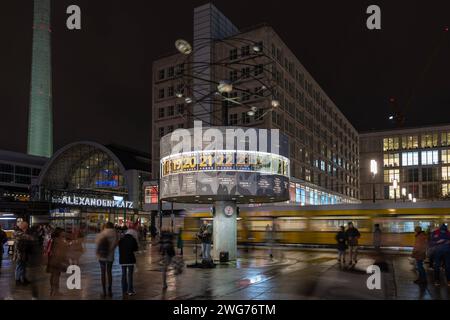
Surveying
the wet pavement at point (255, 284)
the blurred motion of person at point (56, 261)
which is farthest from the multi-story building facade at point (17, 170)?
the blurred motion of person at point (56, 261)

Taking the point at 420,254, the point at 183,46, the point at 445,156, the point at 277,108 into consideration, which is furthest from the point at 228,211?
the point at 445,156

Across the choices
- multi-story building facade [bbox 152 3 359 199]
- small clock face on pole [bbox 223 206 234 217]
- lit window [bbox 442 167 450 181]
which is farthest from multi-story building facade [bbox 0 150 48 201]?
lit window [bbox 442 167 450 181]

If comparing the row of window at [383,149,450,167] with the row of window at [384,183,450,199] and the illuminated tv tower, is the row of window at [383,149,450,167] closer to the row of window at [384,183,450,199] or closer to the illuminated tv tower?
the row of window at [384,183,450,199]

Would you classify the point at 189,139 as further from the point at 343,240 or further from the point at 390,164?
the point at 390,164

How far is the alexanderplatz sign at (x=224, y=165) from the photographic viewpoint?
81.3 feet

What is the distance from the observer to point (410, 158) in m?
118

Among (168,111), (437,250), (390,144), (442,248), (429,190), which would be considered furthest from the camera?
(390,144)

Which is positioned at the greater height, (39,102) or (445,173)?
(39,102)

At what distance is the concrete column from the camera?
2666 centimetres

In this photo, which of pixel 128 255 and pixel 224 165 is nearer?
pixel 128 255

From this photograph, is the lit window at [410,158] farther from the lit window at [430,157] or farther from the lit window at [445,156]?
the lit window at [445,156]

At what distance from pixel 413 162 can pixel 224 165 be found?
336ft

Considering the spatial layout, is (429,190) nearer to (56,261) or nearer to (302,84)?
(302,84)

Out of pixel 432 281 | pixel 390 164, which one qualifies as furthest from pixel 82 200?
pixel 390 164
